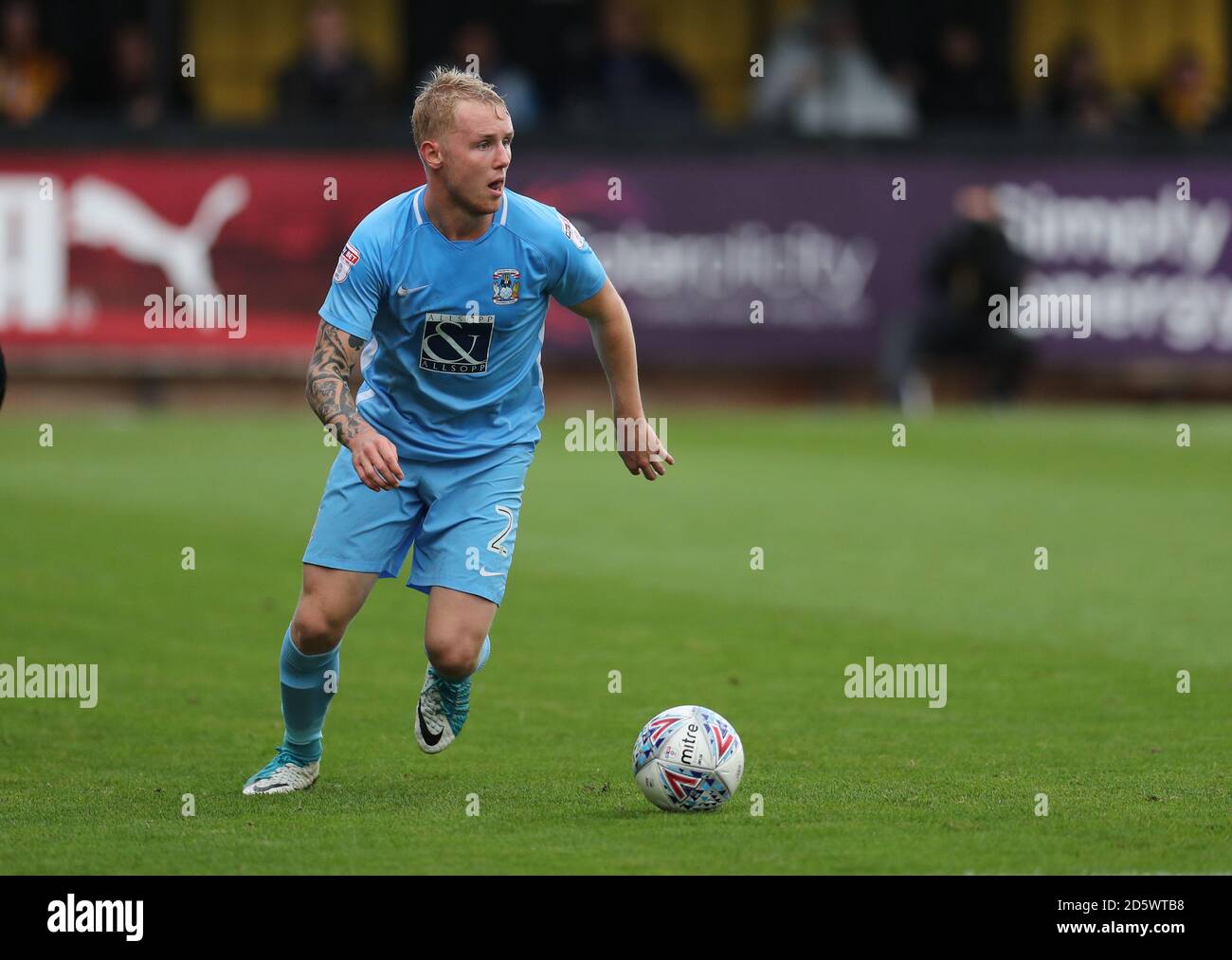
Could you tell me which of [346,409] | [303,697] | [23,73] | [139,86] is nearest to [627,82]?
[139,86]

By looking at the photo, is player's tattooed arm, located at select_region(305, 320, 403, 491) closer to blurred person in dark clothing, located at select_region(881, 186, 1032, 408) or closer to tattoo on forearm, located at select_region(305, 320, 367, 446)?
tattoo on forearm, located at select_region(305, 320, 367, 446)

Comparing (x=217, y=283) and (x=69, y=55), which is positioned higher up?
(x=69, y=55)

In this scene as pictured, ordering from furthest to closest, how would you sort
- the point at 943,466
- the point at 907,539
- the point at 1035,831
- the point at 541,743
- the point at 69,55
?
the point at 69,55, the point at 943,466, the point at 907,539, the point at 541,743, the point at 1035,831

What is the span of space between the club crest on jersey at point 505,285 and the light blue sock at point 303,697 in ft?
4.30

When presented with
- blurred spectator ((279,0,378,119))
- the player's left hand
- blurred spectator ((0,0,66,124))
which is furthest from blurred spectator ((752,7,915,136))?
the player's left hand

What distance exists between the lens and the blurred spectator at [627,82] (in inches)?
976

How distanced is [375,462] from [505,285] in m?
0.91

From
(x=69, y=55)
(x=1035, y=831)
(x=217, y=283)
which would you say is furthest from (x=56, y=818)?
(x=69, y=55)

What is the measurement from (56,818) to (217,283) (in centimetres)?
1669

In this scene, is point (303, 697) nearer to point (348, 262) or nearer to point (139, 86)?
point (348, 262)

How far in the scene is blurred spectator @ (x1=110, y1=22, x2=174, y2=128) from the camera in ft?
78.9

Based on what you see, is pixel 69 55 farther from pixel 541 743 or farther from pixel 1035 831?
pixel 1035 831
